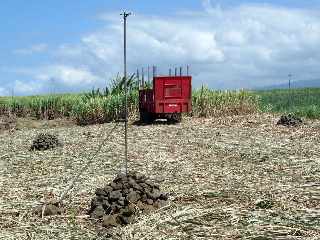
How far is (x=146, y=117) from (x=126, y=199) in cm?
1742

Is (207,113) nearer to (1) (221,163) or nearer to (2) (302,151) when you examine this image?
(2) (302,151)

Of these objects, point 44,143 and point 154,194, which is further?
point 44,143

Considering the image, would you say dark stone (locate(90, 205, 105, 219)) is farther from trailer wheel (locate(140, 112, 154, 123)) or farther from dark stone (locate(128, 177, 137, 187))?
trailer wheel (locate(140, 112, 154, 123))

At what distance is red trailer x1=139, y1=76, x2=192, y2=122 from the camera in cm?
2406

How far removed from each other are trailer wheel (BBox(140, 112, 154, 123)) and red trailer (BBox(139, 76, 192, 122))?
559 mm

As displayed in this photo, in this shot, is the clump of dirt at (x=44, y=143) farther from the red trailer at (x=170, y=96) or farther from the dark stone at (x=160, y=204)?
the dark stone at (x=160, y=204)

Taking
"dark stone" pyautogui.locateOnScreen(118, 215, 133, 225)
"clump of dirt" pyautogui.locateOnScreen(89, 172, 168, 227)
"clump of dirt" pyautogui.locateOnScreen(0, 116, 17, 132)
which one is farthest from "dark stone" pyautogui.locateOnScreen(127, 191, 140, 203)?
"clump of dirt" pyautogui.locateOnScreen(0, 116, 17, 132)

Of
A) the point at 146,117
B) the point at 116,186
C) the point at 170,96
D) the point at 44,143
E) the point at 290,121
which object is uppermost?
the point at 170,96

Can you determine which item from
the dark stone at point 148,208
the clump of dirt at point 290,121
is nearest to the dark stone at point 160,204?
the dark stone at point 148,208

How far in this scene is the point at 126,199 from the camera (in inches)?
329

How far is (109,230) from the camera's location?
24.5 feet

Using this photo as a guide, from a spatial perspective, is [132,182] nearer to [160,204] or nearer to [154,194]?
[154,194]

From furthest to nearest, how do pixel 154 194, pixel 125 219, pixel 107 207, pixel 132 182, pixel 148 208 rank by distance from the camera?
1. pixel 132 182
2. pixel 154 194
3. pixel 107 207
4. pixel 148 208
5. pixel 125 219

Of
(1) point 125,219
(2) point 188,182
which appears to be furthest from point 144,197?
(2) point 188,182
